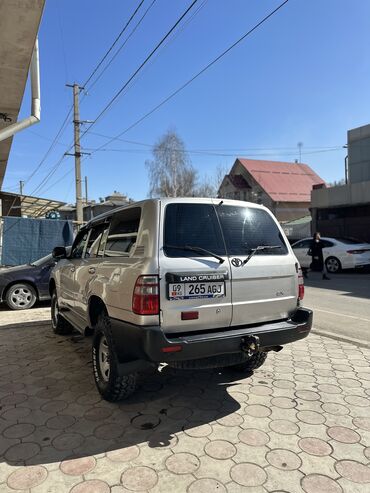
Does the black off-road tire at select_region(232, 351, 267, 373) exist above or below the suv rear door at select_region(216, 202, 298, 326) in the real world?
below

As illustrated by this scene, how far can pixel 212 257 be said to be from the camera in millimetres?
3488

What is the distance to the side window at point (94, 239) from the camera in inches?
182

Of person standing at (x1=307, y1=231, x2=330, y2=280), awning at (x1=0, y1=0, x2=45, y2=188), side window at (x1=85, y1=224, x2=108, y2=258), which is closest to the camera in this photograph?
side window at (x1=85, y1=224, x2=108, y2=258)

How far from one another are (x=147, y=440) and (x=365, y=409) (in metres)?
1.96

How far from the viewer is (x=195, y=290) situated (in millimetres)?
3322

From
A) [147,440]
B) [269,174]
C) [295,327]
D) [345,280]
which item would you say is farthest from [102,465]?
[269,174]

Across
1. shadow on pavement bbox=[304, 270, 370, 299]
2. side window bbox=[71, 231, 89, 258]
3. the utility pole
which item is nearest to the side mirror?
side window bbox=[71, 231, 89, 258]

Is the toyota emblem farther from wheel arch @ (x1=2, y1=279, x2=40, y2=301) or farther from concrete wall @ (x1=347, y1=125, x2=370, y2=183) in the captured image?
concrete wall @ (x1=347, y1=125, x2=370, y2=183)

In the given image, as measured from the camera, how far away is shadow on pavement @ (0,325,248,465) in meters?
3.10

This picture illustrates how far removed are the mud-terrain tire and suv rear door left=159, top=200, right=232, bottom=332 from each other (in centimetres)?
26

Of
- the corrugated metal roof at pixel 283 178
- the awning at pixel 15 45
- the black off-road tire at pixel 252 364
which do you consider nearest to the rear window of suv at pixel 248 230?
the black off-road tire at pixel 252 364

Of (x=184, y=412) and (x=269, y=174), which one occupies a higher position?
(x=269, y=174)

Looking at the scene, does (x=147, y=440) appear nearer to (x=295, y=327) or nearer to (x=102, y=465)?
(x=102, y=465)

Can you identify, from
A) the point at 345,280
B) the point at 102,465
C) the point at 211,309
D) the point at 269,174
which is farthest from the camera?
the point at 269,174
